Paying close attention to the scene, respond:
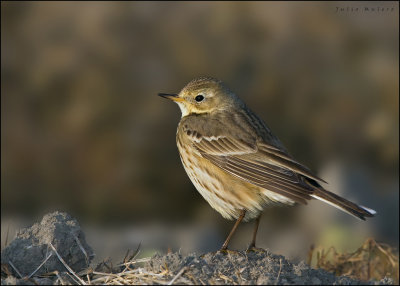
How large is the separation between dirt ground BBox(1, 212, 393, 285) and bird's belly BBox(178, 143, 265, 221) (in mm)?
839

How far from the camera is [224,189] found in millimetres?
6781

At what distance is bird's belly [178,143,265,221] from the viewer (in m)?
6.68

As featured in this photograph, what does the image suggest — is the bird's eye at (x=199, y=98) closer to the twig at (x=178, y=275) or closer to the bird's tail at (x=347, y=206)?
the bird's tail at (x=347, y=206)

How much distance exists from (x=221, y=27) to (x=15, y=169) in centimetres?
470

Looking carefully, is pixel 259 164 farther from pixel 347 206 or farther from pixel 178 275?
pixel 178 275

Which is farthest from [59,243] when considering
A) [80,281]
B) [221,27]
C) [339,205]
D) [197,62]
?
[221,27]

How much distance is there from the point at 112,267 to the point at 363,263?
2.82 meters

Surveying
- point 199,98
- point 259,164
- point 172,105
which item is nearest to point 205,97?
point 199,98

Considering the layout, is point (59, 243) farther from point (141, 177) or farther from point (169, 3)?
point (169, 3)

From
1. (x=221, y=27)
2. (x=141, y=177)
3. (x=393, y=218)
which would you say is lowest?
(x=141, y=177)

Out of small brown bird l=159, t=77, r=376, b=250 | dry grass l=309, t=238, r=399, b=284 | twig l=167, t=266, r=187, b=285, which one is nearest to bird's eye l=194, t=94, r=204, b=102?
small brown bird l=159, t=77, r=376, b=250

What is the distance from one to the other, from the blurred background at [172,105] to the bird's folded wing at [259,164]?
3226 mm

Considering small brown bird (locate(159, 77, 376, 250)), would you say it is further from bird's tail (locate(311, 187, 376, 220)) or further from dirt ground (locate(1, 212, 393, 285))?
dirt ground (locate(1, 212, 393, 285))

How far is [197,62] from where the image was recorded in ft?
43.5
